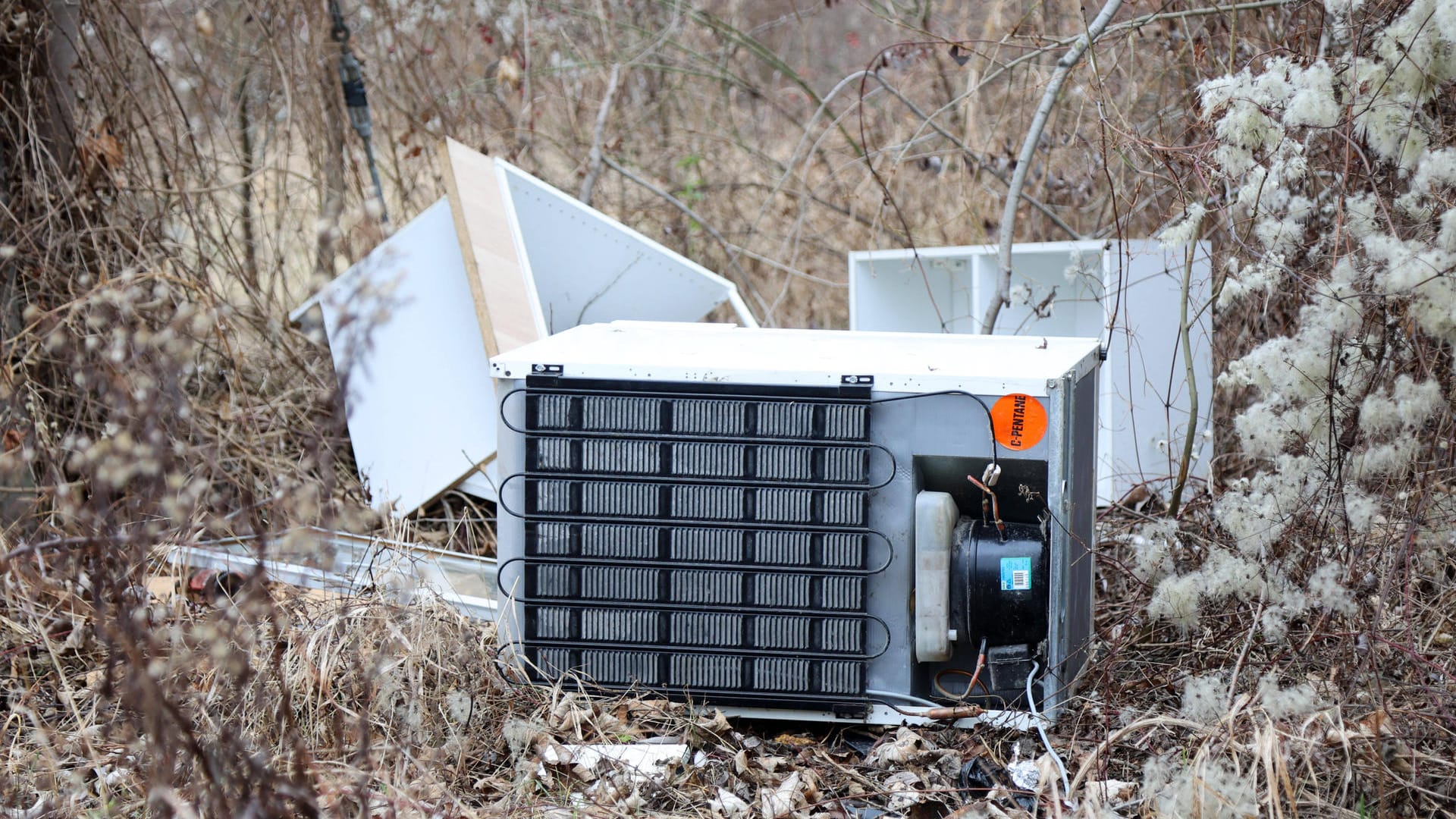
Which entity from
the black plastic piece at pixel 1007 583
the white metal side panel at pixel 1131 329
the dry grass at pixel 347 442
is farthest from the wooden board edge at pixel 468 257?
the black plastic piece at pixel 1007 583

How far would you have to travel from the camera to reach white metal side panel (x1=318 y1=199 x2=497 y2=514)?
383 centimetres

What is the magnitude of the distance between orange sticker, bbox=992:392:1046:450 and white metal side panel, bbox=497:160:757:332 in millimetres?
1930

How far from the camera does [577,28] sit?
669 centimetres

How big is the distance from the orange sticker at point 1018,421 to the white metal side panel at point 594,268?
76.0 inches

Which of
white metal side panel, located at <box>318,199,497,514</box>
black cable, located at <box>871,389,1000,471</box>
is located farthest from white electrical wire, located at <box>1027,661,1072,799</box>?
white metal side panel, located at <box>318,199,497,514</box>

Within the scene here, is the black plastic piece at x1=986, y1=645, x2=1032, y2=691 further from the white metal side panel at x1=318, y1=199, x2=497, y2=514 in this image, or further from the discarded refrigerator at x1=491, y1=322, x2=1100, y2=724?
the white metal side panel at x1=318, y1=199, x2=497, y2=514

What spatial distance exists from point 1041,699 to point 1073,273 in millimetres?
1470

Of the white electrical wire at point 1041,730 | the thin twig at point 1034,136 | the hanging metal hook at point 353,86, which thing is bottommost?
the white electrical wire at point 1041,730

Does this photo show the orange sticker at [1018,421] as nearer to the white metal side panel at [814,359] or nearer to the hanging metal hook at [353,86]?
the white metal side panel at [814,359]

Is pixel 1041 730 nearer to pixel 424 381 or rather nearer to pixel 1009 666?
pixel 1009 666

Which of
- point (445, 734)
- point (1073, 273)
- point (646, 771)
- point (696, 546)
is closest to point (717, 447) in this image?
point (696, 546)

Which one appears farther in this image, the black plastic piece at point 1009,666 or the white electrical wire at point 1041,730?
the black plastic piece at point 1009,666

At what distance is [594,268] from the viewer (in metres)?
4.30

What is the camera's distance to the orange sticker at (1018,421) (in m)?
2.36
